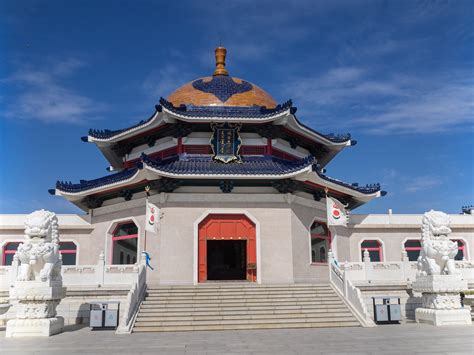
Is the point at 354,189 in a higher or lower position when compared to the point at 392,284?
higher

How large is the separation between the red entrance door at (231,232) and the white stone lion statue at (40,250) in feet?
22.1

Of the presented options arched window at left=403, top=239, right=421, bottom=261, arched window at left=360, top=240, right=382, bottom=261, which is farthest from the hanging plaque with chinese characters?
arched window at left=403, top=239, right=421, bottom=261

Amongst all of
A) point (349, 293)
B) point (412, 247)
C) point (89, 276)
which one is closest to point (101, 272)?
point (89, 276)

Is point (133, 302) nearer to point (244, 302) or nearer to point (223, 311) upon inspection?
point (223, 311)

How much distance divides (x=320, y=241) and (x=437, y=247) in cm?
858

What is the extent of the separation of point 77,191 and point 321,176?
11.0 metres

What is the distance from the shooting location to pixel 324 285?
16.9m

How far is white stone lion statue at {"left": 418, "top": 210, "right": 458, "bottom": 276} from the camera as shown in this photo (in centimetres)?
1410

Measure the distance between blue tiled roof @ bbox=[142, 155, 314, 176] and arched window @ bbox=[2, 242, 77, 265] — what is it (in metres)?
6.16

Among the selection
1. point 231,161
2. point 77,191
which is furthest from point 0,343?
point 231,161

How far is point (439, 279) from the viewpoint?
13.7 meters

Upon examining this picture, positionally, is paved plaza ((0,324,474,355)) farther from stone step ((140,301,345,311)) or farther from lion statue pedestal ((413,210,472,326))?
stone step ((140,301,345,311))

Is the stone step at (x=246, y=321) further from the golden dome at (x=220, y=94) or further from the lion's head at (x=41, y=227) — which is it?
the golden dome at (x=220, y=94)

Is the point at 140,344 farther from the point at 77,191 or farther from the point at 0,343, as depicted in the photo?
the point at 77,191
